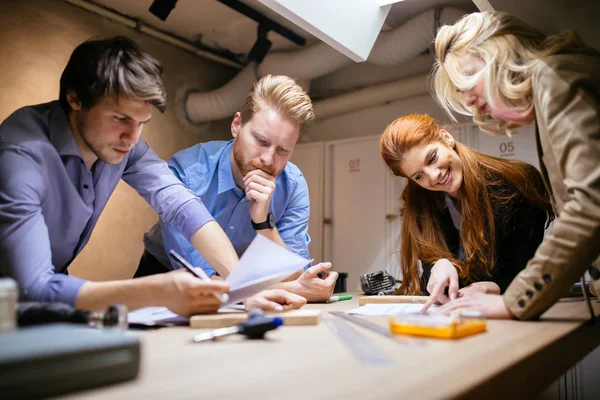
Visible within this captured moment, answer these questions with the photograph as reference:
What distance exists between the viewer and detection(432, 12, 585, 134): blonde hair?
1062mm

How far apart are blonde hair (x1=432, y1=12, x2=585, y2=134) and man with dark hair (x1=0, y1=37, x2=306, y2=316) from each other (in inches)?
26.9

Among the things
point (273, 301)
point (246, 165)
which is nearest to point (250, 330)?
point (273, 301)

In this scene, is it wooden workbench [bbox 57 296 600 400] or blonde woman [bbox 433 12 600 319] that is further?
blonde woman [bbox 433 12 600 319]

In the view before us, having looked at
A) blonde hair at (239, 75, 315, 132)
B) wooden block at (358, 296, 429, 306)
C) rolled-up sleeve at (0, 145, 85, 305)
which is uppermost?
blonde hair at (239, 75, 315, 132)

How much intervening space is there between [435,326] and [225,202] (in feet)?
3.79

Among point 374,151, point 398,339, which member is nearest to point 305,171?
point 374,151

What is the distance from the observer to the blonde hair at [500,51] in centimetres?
106

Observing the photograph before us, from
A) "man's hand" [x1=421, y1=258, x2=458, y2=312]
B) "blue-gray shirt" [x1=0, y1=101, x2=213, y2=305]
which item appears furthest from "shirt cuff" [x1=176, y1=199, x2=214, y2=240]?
"man's hand" [x1=421, y1=258, x2=458, y2=312]

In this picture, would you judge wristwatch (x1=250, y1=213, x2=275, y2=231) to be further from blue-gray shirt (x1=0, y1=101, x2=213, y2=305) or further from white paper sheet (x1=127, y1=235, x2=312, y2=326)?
white paper sheet (x1=127, y1=235, x2=312, y2=326)

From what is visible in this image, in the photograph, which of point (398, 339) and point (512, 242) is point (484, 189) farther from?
point (398, 339)

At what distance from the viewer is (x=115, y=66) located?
0.99 m

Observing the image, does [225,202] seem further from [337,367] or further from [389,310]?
[337,367]

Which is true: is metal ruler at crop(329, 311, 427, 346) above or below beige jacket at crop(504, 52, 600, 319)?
below

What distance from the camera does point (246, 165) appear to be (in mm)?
1665
